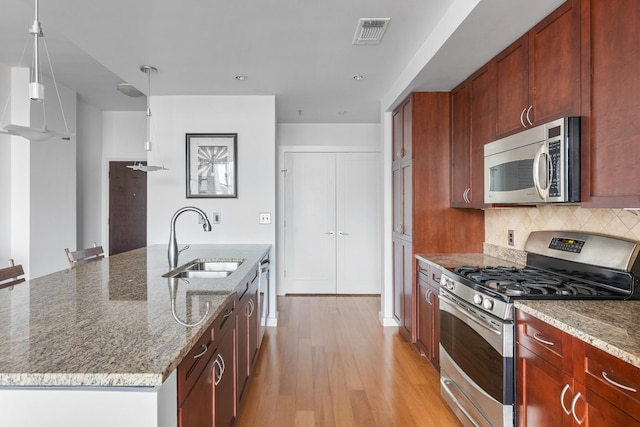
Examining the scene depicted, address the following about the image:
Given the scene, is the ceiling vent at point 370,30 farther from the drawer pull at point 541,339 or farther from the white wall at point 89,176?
the white wall at point 89,176

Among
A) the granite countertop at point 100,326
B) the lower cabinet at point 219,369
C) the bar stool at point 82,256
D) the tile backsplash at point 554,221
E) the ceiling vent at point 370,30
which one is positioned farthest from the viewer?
the bar stool at point 82,256

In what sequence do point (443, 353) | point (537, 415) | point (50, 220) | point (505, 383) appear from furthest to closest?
1. point (50, 220)
2. point (443, 353)
3. point (505, 383)
4. point (537, 415)

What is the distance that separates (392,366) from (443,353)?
2.11ft

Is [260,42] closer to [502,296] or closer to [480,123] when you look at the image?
[480,123]

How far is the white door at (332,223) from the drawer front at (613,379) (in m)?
4.01

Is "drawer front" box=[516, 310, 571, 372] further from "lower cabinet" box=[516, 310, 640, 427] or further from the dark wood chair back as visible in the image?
the dark wood chair back

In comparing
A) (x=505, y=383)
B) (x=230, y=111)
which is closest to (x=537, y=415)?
(x=505, y=383)

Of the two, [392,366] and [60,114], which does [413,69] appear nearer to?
[392,366]

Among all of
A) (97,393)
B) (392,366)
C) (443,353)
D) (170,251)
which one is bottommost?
(392,366)

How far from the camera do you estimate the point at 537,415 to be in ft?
4.93

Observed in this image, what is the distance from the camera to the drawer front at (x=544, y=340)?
1332mm

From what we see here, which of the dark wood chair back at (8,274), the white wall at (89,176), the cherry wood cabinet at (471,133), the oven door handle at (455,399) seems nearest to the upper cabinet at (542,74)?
the cherry wood cabinet at (471,133)

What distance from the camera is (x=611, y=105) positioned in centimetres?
148

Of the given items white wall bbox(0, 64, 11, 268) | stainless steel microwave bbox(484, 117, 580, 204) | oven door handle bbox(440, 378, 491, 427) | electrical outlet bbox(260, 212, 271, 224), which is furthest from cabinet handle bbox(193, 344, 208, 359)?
white wall bbox(0, 64, 11, 268)
